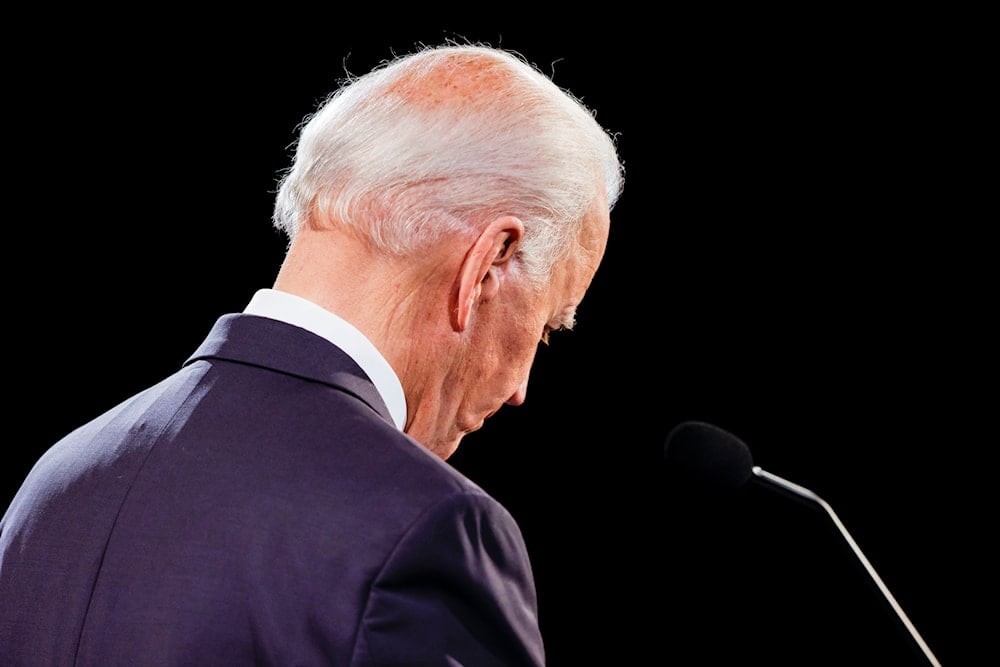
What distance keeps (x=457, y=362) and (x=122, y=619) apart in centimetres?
43

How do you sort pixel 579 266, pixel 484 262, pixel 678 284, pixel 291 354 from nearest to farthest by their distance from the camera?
pixel 291 354, pixel 484 262, pixel 579 266, pixel 678 284

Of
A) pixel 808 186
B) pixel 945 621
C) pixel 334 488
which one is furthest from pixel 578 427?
pixel 334 488

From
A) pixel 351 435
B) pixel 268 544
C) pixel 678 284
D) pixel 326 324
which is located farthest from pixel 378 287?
pixel 678 284

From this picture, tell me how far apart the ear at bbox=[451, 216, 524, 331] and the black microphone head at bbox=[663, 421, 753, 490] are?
0.43 metres

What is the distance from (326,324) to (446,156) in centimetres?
20

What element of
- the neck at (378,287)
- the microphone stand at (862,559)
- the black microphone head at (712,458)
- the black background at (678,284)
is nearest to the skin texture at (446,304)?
the neck at (378,287)

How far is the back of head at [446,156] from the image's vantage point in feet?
3.17

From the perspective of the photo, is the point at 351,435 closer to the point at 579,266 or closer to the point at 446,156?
the point at 446,156

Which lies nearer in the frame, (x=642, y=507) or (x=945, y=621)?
(x=945, y=621)

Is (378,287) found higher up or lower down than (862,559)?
higher up

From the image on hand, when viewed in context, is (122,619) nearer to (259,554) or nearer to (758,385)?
(259,554)

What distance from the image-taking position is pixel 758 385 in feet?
8.50

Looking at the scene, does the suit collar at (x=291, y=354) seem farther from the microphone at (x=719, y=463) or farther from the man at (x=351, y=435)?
the microphone at (x=719, y=463)

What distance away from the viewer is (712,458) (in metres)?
1.32
